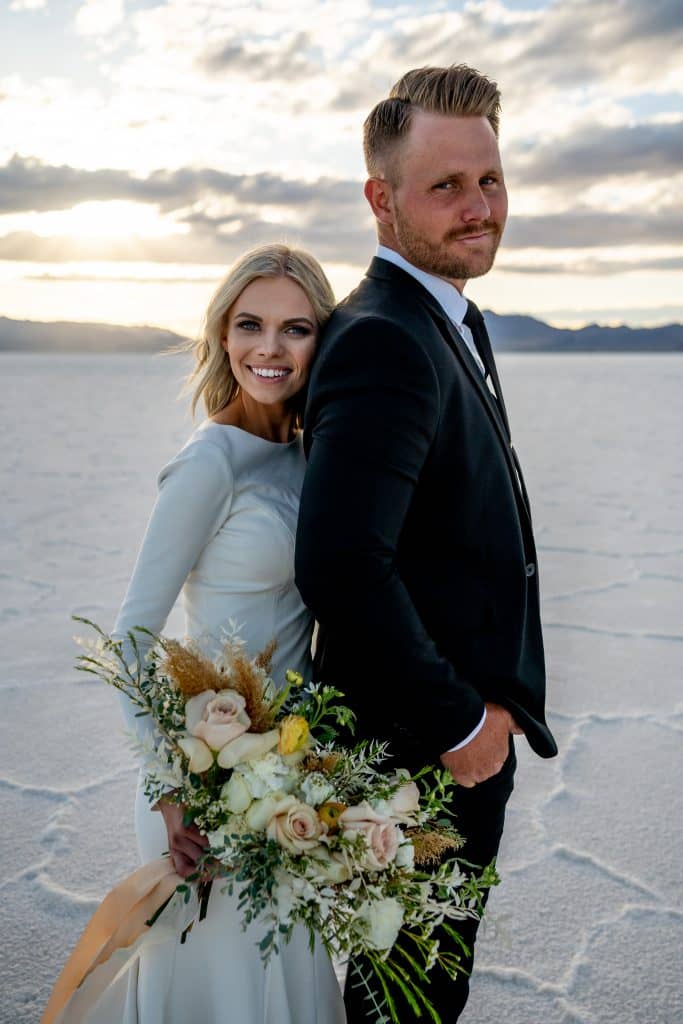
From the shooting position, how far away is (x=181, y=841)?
154 cm

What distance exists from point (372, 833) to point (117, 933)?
0.49 m

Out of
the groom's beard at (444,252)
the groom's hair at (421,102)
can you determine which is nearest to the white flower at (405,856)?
the groom's beard at (444,252)

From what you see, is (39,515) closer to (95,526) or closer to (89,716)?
(95,526)

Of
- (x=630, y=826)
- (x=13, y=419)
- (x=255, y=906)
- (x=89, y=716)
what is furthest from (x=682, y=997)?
(x=13, y=419)

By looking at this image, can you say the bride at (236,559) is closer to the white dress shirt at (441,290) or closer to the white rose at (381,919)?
the white dress shirt at (441,290)

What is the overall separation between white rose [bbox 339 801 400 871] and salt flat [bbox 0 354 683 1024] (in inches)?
13.9

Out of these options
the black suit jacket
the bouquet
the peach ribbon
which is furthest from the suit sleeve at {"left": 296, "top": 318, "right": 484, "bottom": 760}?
the peach ribbon

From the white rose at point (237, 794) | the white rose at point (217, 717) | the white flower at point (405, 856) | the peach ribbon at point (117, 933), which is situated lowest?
the peach ribbon at point (117, 933)

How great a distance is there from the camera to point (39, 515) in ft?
23.7

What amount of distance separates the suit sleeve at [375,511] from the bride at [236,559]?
0.23 m

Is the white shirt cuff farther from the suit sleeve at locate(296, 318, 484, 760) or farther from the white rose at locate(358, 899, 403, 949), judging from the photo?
the white rose at locate(358, 899, 403, 949)

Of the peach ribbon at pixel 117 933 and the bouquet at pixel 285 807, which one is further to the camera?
the peach ribbon at pixel 117 933

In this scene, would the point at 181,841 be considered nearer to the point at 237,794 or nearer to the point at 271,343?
the point at 237,794

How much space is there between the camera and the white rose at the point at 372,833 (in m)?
1.28
